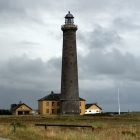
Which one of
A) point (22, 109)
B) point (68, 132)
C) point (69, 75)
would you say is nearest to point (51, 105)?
point (22, 109)

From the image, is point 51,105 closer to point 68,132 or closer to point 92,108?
point 92,108

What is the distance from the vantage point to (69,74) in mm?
71562

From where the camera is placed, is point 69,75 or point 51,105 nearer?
point 69,75

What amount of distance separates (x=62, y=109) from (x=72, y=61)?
10121mm

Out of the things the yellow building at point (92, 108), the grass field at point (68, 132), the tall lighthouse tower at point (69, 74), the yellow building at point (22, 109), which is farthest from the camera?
the yellow building at point (92, 108)

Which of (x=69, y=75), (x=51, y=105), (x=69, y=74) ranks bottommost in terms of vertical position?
(x=51, y=105)

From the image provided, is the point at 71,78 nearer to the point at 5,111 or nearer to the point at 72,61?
the point at 72,61

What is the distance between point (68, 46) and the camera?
72.9m

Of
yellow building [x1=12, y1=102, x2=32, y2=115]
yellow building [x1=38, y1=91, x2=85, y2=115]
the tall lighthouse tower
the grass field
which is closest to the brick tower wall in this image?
the tall lighthouse tower

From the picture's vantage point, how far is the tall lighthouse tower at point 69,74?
71.6m

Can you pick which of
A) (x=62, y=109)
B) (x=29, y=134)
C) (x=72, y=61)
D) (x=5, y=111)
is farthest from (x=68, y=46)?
(x=29, y=134)

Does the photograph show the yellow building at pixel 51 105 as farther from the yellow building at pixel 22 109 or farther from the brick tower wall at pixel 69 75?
the brick tower wall at pixel 69 75

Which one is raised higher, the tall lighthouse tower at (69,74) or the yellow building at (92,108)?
the tall lighthouse tower at (69,74)

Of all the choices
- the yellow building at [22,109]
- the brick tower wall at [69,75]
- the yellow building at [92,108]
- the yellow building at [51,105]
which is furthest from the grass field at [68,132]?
the yellow building at [92,108]
